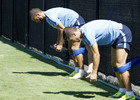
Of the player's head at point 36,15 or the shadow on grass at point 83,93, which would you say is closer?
the shadow on grass at point 83,93

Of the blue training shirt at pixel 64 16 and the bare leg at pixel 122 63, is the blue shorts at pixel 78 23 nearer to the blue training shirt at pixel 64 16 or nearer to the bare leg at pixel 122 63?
the blue training shirt at pixel 64 16

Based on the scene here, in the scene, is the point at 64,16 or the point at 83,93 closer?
the point at 83,93

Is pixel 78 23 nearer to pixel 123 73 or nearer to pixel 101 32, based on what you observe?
pixel 101 32

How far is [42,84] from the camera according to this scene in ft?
27.0

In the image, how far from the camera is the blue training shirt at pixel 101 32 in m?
6.57

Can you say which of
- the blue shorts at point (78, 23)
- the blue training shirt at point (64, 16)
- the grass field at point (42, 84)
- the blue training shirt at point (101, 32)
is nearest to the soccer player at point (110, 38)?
the blue training shirt at point (101, 32)

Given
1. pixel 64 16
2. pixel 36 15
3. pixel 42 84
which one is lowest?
pixel 42 84

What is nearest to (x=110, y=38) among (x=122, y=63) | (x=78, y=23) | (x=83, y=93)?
(x=122, y=63)

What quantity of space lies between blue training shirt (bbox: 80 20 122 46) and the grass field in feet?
3.17

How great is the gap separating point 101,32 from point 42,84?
6.91ft

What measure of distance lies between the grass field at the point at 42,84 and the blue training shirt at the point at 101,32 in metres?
0.97

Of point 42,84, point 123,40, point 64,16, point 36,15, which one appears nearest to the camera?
point 123,40

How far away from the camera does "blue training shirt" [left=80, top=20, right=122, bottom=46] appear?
6574mm

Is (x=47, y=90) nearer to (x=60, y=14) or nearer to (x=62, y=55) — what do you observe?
(x=60, y=14)
